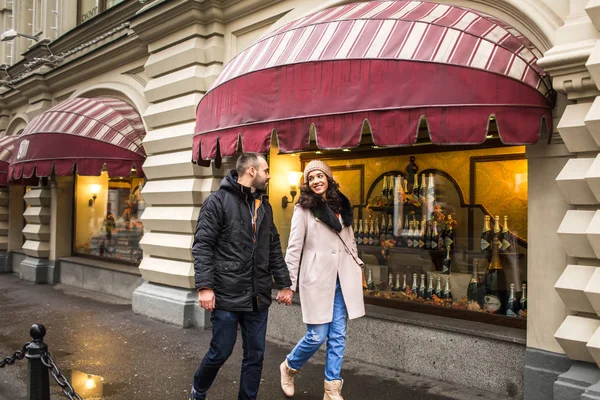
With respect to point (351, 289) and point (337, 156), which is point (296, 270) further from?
point (337, 156)

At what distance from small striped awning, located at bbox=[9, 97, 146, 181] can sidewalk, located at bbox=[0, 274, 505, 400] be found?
97.3 inches

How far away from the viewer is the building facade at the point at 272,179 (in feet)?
13.6

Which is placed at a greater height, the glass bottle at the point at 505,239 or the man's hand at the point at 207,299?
the glass bottle at the point at 505,239

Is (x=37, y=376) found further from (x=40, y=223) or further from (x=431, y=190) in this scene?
(x=40, y=223)

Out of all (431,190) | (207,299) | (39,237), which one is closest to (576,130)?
(431,190)

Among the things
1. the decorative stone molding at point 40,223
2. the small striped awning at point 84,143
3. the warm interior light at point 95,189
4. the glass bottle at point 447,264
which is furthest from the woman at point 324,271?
the decorative stone molding at point 40,223

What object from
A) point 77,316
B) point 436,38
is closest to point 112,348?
point 77,316

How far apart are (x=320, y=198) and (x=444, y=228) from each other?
2.45 m

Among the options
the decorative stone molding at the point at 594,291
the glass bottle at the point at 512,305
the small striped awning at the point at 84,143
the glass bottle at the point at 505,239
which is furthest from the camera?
the small striped awning at the point at 84,143

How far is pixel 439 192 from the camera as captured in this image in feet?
21.0

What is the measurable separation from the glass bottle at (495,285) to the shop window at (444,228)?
0.01m

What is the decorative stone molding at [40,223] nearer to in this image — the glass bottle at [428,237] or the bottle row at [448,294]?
the bottle row at [448,294]

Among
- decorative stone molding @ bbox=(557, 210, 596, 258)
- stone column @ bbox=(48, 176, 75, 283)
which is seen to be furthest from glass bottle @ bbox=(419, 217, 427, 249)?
stone column @ bbox=(48, 176, 75, 283)

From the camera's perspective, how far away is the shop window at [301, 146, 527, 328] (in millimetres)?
5461
